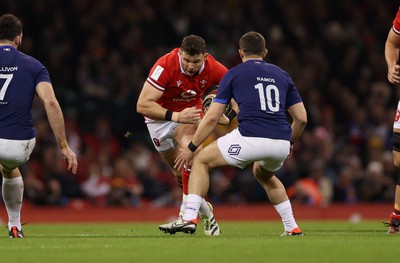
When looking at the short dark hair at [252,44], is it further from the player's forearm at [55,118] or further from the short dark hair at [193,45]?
the player's forearm at [55,118]

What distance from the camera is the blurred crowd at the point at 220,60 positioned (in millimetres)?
17188

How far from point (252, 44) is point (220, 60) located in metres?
10.2

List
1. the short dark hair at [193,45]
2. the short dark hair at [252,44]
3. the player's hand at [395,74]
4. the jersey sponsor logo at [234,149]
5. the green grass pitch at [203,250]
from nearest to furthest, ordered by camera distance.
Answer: the green grass pitch at [203,250]
the jersey sponsor logo at [234,149]
the short dark hair at [252,44]
the player's hand at [395,74]
the short dark hair at [193,45]

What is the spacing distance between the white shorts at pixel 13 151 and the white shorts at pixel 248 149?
75.7 inches

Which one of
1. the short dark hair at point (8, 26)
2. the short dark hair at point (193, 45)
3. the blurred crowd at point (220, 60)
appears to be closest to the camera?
the short dark hair at point (8, 26)

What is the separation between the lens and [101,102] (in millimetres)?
18219

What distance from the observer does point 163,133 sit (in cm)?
1116

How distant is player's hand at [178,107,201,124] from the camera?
10.1m

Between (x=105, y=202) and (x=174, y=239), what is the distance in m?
8.30

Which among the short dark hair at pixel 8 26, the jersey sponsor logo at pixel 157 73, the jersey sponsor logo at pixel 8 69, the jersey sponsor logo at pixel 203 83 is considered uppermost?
the short dark hair at pixel 8 26

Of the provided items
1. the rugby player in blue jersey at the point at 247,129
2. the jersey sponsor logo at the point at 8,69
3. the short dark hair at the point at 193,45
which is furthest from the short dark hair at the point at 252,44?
the jersey sponsor logo at the point at 8,69

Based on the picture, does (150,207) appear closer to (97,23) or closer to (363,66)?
(97,23)

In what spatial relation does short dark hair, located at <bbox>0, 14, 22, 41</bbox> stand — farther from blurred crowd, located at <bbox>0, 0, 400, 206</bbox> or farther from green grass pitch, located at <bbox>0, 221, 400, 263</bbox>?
blurred crowd, located at <bbox>0, 0, 400, 206</bbox>

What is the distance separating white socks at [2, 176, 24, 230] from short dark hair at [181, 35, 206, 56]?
2.23 m
